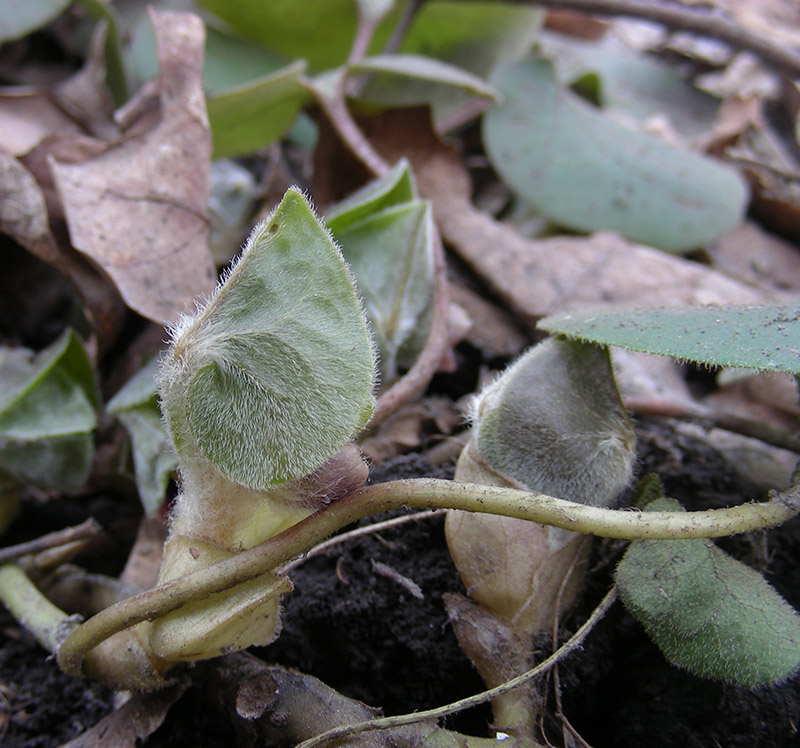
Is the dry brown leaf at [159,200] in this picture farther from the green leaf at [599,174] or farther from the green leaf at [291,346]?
the green leaf at [599,174]

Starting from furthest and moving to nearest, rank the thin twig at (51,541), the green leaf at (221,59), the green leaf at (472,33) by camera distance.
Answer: the green leaf at (472,33)
the green leaf at (221,59)
the thin twig at (51,541)

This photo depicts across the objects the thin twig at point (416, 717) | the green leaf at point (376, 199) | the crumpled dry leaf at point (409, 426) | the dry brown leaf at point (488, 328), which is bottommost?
the dry brown leaf at point (488, 328)

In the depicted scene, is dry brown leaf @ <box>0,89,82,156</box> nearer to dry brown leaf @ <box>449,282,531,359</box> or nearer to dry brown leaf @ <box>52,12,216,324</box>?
dry brown leaf @ <box>52,12,216,324</box>

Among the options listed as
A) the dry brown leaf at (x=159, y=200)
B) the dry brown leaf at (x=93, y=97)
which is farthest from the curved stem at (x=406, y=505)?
the dry brown leaf at (x=93, y=97)

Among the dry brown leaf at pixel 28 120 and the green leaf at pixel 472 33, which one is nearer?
the dry brown leaf at pixel 28 120

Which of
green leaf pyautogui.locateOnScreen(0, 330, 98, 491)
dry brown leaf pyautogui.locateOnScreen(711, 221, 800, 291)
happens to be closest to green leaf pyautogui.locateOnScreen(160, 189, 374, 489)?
green leaf pyautogui.locateOnScreen(0, 330, 98, 491)

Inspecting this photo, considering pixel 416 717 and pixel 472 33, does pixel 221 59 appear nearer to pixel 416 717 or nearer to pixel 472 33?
pixel 472 33

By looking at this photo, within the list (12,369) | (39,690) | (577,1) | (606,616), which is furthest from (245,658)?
(577,1)

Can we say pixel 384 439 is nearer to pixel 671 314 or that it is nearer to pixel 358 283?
pixel 358 283
